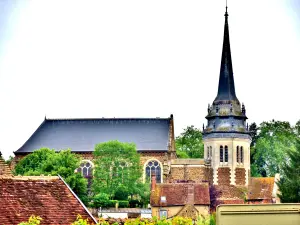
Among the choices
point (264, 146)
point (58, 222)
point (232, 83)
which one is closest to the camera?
point (58, 222)

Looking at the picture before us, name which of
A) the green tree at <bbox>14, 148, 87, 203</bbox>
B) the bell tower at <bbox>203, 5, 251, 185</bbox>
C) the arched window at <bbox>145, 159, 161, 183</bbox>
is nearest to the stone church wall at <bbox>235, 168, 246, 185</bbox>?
the bell tower at <bbox>203, 5, 251, 185</bbox>

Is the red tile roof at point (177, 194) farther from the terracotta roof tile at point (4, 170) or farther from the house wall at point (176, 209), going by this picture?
the terracotta roof tile at point (4, 170)

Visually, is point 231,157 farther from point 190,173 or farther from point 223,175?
point 190,173

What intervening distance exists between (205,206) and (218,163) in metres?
20.8

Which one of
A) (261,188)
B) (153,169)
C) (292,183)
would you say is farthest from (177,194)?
(153,169)

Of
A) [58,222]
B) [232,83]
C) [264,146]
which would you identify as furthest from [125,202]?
[58,222]

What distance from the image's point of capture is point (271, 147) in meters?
97.2

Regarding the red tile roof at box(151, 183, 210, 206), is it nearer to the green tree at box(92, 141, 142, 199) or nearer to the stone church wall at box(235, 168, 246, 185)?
the green tree at box(92, 141, 142, 199)

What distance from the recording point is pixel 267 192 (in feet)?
250

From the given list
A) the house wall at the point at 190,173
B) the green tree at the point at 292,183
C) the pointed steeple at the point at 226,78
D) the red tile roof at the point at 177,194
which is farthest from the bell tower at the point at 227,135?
the green tree at the point at 292,183

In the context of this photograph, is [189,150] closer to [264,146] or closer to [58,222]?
[264,146]

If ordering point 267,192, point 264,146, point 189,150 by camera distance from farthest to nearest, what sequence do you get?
point 189,150, point 264,146, point 267,192

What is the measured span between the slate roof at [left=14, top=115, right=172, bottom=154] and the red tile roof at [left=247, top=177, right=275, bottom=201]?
10.3 m

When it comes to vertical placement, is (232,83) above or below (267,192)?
above
